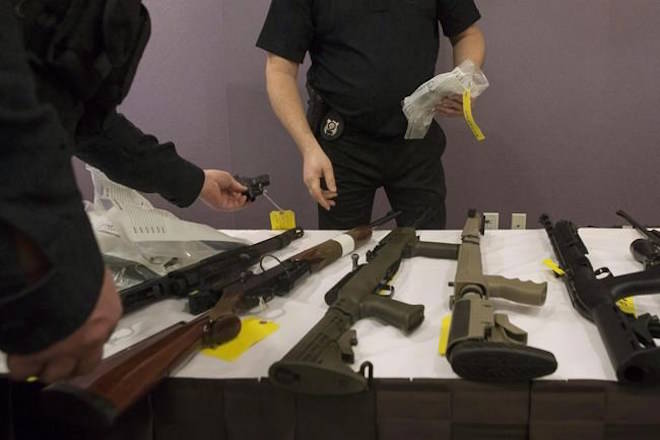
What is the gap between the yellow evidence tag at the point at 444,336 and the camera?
657 millimetres

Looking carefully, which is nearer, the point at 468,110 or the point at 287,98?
the point at 468,110

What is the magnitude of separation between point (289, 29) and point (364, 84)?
25cm

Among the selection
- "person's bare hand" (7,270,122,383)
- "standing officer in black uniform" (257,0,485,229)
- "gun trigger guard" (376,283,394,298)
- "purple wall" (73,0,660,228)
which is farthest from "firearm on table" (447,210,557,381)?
"purple wall" (73,0,660,228)

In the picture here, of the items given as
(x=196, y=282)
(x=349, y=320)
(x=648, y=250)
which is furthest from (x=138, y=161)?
(x=648, y=250)

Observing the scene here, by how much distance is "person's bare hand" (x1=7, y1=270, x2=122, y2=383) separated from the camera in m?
0.38

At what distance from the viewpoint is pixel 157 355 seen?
0.60 metres

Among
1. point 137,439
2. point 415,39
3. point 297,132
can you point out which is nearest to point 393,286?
point 137,439

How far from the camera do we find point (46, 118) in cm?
38

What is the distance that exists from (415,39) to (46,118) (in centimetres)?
117

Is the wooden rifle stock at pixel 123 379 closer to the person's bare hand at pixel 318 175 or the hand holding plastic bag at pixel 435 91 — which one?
the person's bare hand at pixel 318 175

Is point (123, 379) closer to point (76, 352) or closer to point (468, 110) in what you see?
point (76, 352)

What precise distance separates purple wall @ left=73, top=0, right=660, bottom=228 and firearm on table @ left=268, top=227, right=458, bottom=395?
3.66ft

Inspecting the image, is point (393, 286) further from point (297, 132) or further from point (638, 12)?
point (638, 12)

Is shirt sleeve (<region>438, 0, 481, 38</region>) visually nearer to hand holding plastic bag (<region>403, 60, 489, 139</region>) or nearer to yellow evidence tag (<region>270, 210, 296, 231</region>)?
hand holding plastic bag (<region>403, 60, 489, 139</region>)
